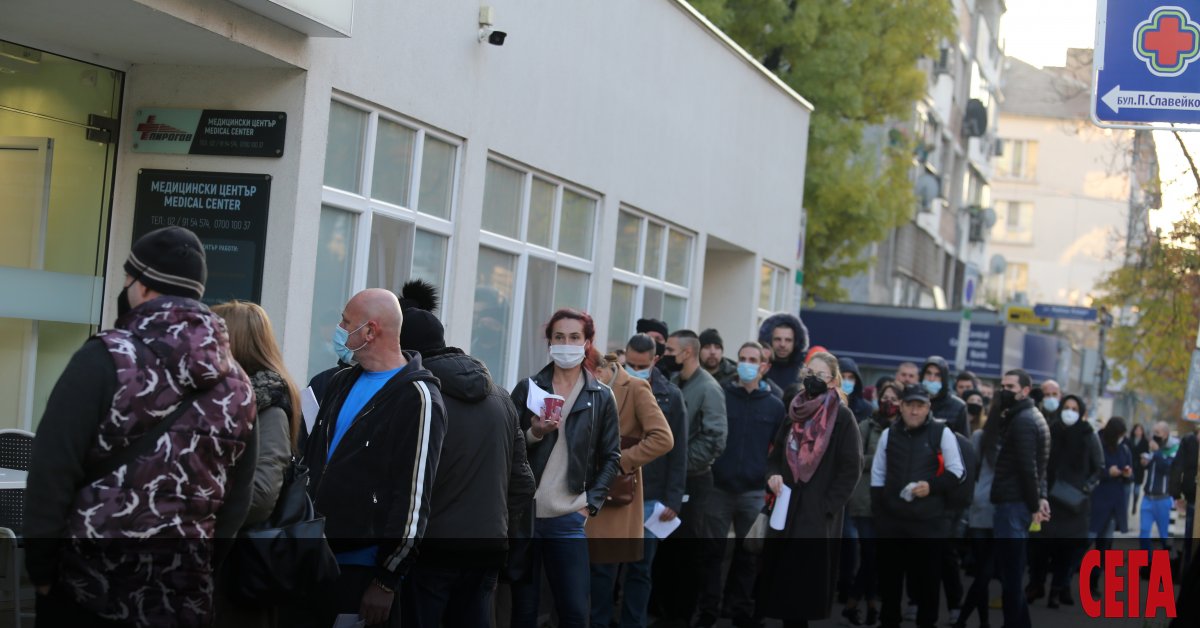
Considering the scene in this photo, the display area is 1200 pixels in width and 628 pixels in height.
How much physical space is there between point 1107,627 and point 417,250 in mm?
6845

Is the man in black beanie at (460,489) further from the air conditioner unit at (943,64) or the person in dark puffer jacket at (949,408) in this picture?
the air conditioner unit at (943,64)

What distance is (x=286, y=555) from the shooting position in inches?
206

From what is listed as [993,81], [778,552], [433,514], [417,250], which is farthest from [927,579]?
[993,81]

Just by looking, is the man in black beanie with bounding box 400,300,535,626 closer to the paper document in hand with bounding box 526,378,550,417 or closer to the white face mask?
the paper document in hand with bounding box 526,378,550,417

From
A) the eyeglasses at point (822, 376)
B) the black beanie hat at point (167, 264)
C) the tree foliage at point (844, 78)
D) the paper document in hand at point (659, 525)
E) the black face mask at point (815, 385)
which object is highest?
the tree foliage at point (844, 78)

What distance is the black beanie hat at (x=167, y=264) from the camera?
4660 millimetres

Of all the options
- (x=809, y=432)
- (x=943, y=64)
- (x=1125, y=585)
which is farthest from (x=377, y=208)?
(x=943, y=64)

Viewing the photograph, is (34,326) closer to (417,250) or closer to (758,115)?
(417,250)

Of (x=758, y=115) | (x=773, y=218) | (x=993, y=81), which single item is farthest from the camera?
(x=993, y=81)

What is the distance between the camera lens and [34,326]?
9539mm

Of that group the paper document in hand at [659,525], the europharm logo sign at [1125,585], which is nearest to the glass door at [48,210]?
the paper document in hand at [659,525]

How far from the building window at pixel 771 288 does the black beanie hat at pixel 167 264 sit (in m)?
16.5

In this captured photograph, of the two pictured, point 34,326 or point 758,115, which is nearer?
point 34,326

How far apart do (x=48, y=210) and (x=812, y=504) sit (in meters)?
5.12
